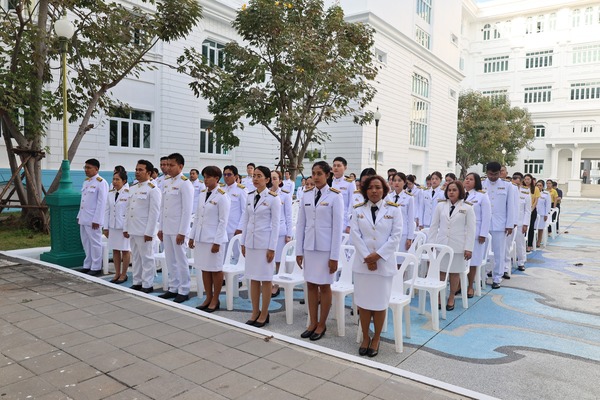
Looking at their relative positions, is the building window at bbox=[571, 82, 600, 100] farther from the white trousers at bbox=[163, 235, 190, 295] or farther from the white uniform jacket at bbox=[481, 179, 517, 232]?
the white trousers at bbox=[163, 235, 190, 295]

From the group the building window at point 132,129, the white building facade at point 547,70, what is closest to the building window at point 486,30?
the white building facade at point 547,70

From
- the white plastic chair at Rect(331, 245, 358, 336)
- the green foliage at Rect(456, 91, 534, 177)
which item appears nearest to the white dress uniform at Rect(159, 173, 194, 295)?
the white plastic chair at Rect(331, 245, 358, 336)

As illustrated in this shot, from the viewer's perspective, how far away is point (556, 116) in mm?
41562

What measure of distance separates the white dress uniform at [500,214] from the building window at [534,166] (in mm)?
40191

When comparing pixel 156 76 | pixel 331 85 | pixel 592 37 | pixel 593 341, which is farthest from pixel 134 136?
pixel 592 37

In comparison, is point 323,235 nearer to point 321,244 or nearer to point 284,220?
point 321,244

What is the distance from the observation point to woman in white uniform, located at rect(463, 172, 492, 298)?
6188mm

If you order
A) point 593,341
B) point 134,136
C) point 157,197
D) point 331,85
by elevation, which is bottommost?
point 593,341

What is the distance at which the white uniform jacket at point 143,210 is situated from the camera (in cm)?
604

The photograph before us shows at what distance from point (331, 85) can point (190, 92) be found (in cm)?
680

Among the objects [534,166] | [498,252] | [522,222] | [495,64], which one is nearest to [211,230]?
[498,252]

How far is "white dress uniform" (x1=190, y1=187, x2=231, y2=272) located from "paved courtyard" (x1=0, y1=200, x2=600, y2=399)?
1.98ft

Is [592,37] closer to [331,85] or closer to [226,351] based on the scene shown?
[331,85]

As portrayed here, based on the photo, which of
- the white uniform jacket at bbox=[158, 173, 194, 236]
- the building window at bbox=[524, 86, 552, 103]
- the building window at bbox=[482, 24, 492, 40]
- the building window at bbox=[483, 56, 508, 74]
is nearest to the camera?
the white uniform jacket at bbox=[158, 173, 194, 236]
